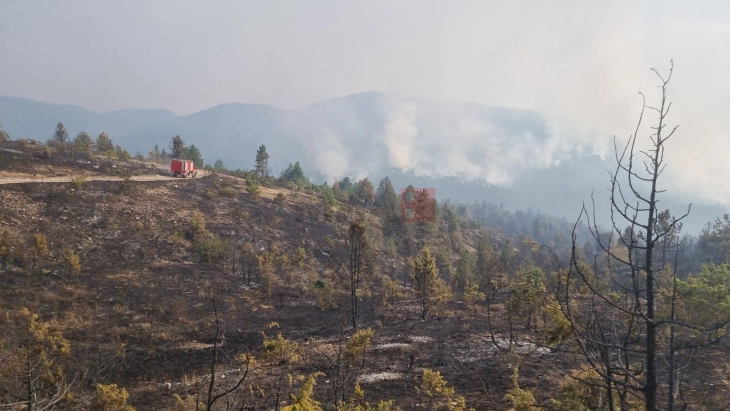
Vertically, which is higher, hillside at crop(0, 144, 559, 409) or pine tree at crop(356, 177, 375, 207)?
pine tree at crop(356, 177, 375, 207)

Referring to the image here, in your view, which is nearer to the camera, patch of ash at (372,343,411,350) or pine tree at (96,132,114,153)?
patch of ash at (372,343,411,350)

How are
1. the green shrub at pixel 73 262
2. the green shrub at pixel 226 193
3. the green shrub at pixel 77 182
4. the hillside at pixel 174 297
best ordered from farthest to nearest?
the green shrub at pixel 226 193, the green shrub at pixel 77 182, the green shrub at pixel 73 262, the hillside at pixel 174 297

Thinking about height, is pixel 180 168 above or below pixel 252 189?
above

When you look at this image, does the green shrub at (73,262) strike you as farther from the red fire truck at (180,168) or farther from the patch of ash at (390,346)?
the red fire truck at (180,168)

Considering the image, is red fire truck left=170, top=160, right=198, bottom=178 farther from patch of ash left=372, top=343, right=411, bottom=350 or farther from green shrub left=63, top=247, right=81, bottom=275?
patch of ash left=372, top=343, right=411, bottom=350

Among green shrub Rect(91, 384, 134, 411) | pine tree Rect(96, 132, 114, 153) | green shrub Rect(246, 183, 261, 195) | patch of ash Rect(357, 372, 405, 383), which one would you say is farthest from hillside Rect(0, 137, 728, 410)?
pine tree Rect(96, 132, 114, 153)

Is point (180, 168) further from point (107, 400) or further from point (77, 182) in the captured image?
point (107, 400)

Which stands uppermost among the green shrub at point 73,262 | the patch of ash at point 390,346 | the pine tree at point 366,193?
the pine tree at point 366,193

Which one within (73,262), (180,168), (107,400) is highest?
(180,168)

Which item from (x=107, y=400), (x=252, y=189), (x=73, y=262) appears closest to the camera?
(x=107, y=400)

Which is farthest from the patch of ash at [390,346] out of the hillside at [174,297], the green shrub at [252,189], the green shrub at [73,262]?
the green shrub at [252,189]

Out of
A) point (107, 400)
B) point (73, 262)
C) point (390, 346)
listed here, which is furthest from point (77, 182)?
point (390, 346)

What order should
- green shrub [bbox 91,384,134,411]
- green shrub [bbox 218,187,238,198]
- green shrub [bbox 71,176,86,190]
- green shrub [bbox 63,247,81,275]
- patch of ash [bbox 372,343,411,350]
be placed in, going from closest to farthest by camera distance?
1. green shrub [bbox 91,384,134,411]
2. patch of ash [bbox 372,343,411,350]
3. green shrub [bbox 63,247,81,275]
4. green shrub [bbox 71,176,86,190]
5. green shrub [bbox 218,187,238,198]

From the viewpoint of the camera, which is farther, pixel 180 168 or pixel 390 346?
pixel 180 168
